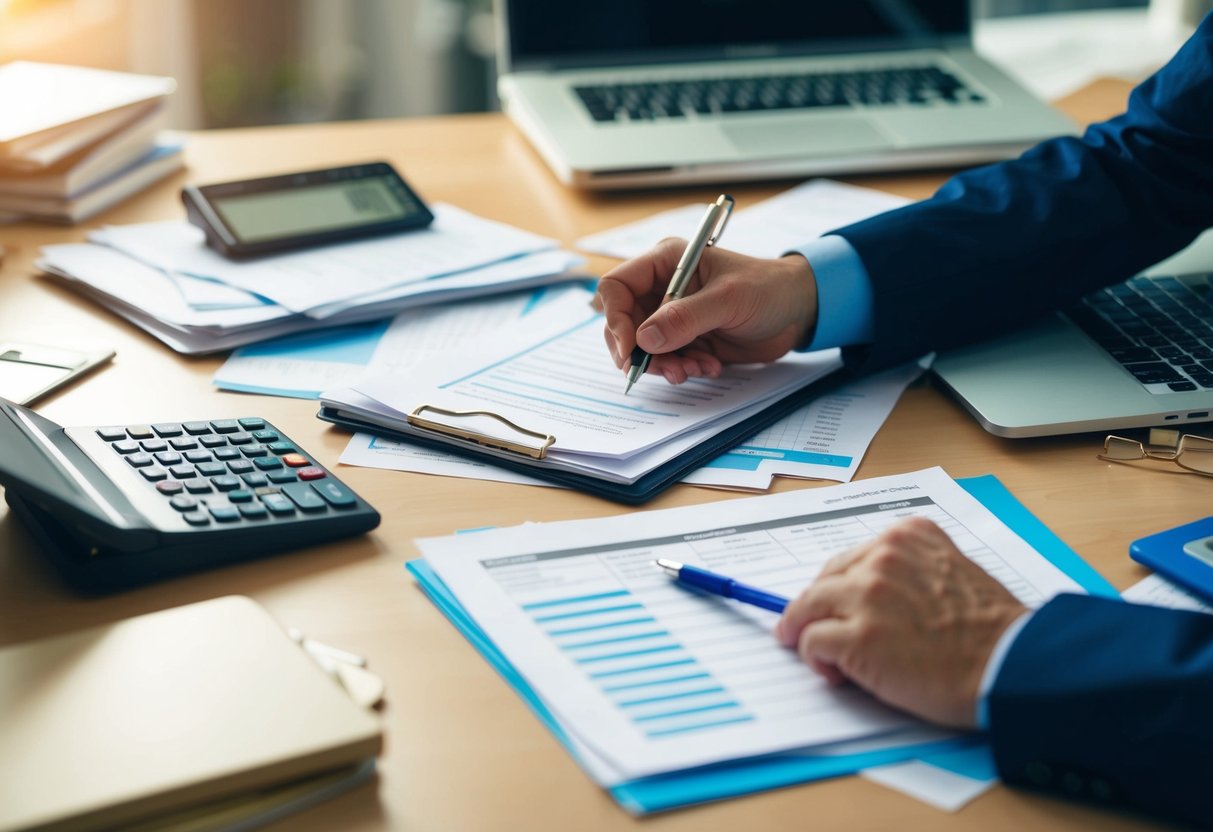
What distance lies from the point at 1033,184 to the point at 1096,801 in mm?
654

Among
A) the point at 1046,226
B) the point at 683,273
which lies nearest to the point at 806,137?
the point at 1046,226

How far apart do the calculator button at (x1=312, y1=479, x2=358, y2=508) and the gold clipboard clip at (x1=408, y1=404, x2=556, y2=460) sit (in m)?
0.10

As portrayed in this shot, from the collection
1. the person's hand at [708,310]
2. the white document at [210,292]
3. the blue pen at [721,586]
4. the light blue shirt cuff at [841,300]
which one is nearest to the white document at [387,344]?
the white document at [210,292]

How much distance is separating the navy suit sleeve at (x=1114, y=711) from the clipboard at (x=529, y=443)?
0.29m

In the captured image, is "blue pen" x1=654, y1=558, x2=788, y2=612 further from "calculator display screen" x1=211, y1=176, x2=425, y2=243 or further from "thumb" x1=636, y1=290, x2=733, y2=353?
"calculator display screen" x1=211, y1=176, x2=425, y2=243

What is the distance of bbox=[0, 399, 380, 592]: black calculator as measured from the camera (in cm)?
70

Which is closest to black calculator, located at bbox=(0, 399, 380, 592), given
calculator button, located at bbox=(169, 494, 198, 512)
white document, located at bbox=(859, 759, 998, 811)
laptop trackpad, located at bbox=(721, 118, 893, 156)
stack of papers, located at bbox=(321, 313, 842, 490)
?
calculator button, located at bbox=(169, 494, 198, 512)

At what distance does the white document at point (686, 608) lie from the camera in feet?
1.99

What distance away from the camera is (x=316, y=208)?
4.13 feet

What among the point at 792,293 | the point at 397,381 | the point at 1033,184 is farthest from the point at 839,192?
the point at 397,381

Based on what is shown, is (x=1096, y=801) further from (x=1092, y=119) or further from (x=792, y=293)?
(x=1092, y=119)

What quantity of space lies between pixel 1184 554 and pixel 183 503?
0.61 m

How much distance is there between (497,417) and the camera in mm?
873

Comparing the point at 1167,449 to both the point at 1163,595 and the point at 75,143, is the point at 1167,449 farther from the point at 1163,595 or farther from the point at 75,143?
the point at 75,143
